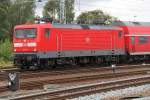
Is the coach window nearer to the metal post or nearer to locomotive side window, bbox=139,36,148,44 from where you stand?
locomotive side window, bbox=139,36,148,44

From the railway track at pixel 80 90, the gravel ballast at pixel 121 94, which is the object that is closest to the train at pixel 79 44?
the railway track at pixel 80 90

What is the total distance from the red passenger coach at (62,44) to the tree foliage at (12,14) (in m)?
31.7

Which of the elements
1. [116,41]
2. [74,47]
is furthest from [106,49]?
[74,47]

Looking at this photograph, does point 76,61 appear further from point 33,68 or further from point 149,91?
point 149,91

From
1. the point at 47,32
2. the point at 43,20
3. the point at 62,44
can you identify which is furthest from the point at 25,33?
the point at 62,44

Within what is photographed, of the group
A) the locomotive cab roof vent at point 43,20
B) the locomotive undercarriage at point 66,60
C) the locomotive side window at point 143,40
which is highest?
the locomotive cab roof vent at point 43,20

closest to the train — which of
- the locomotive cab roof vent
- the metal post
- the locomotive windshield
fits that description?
the locomotive windshield

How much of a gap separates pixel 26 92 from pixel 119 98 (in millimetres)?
3779

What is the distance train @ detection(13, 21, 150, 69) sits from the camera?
2862cm

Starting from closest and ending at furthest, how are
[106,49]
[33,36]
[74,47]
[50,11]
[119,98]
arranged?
[119,98] → [33,36] → [74,47] → [106,49] → [50,11]

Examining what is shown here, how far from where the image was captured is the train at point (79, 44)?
93.9 feet

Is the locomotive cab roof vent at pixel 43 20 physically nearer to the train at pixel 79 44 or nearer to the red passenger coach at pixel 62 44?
the train at pixel 79 44

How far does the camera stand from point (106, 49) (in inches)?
1328

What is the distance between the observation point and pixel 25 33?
2928 cm
